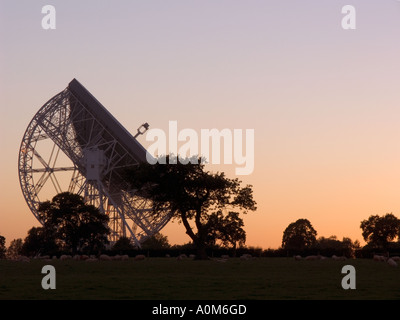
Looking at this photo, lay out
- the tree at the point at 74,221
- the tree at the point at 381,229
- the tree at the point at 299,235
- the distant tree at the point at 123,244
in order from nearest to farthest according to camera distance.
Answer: the distant tree at the point at 123,244, the tree at the point at 74,221, the tree at the point at 381,229, the tree at the point at 299,235

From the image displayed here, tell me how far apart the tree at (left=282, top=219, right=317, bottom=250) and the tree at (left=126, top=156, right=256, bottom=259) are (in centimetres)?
10013

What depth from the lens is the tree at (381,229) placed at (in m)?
143

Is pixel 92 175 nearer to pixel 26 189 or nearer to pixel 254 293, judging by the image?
pixel 26 189

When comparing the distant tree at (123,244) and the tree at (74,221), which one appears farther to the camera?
the tree at (74,221)

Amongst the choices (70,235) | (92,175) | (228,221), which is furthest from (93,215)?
(228,221)

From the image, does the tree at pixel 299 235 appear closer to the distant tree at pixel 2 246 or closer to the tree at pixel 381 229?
the tree at pixel 381 229

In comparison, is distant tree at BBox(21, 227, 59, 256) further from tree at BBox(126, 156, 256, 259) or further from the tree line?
tree at BBox(126, 156, 256, 259)

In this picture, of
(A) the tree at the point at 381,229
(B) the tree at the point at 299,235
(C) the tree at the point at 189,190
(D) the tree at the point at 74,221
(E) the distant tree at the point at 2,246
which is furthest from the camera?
(E) the distant tree at the point at 2,246

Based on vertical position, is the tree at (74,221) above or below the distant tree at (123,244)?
above

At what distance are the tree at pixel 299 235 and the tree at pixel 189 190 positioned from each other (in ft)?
329

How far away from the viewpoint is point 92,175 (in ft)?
263

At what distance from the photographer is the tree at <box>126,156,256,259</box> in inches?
2488

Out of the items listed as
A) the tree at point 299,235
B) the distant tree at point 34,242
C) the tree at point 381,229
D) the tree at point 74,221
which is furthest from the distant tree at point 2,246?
the tree at point 381,229
